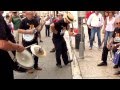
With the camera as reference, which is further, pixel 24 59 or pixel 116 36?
pixel 116 36

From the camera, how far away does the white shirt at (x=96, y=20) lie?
28.9 ft

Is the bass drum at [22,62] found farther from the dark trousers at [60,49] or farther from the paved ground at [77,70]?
the dark trousers at [60,49]

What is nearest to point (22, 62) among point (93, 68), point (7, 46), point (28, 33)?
point (7, 46)

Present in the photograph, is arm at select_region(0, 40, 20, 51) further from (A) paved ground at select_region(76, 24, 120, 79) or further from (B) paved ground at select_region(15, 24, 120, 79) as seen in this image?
(A) paved ground at select_region(76, 24, 120, 79)

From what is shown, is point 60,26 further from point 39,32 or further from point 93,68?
point 93,68

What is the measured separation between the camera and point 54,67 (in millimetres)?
6938

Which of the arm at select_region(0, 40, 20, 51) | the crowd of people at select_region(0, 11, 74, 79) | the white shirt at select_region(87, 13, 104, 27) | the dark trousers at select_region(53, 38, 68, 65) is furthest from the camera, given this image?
the white shirt at select_region(87, 13, 104, 27)

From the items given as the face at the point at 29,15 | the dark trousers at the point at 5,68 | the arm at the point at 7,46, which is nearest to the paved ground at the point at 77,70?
the face at the point at 29,15

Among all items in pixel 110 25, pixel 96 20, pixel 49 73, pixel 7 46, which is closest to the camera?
pixel 7 46

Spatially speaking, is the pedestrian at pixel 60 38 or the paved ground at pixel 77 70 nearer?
the paved ground at pixel 77 70

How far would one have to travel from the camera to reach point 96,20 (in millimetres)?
8898

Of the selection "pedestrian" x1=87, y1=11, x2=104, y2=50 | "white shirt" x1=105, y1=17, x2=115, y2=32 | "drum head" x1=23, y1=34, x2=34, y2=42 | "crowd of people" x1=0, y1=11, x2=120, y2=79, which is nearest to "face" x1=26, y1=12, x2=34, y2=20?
"crowd of people" x1=0, y1=11, x2=120, y2=79

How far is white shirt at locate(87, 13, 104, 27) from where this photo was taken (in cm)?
880
